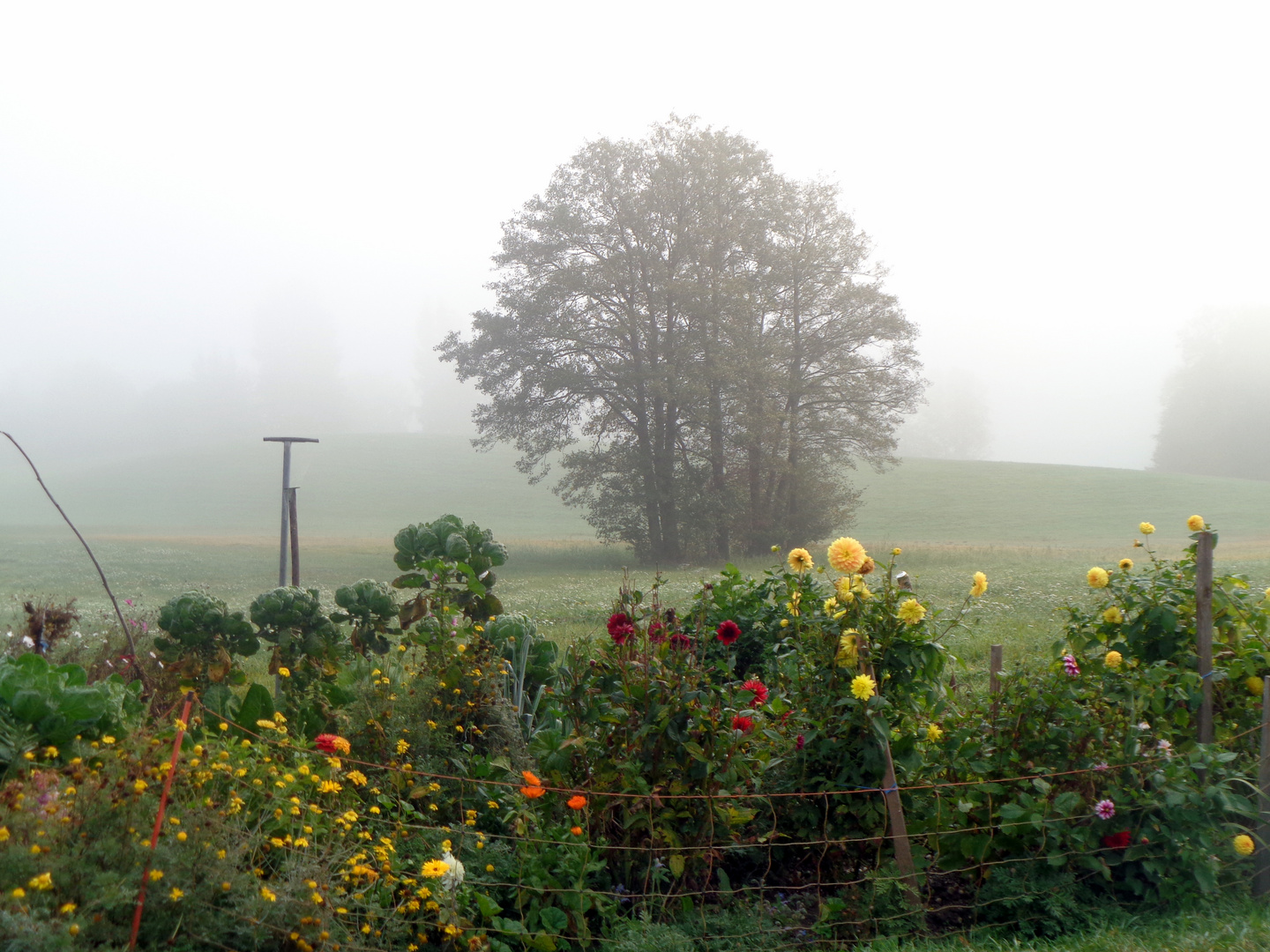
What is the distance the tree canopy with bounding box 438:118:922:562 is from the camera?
20.6 metres

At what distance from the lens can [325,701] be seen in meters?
3.48

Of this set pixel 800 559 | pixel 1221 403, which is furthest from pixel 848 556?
pixel 1221 403

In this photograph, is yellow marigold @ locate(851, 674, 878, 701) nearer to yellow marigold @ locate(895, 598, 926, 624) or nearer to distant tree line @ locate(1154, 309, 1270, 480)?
yellow marigold @ locate(895, 598, 926, 624)

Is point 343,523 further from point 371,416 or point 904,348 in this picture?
point 371,416

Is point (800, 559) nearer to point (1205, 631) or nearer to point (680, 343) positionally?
point (1205, 631)

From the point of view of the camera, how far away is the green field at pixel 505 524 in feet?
45.8

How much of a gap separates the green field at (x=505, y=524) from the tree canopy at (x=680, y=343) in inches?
92.7

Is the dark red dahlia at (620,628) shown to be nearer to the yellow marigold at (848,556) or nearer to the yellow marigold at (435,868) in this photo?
the yellow marigold at (848,556)

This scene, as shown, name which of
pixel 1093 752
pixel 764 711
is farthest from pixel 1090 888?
pixel 764 711

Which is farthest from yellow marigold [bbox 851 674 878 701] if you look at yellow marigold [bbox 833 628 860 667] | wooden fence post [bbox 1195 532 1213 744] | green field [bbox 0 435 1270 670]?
green field [bbox 0 435 1270 670]

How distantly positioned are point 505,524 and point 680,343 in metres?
19.1

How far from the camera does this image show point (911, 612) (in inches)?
108

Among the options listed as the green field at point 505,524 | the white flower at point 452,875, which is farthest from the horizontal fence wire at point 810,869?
the green field at point 505,524

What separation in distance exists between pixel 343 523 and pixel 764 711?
121ft
